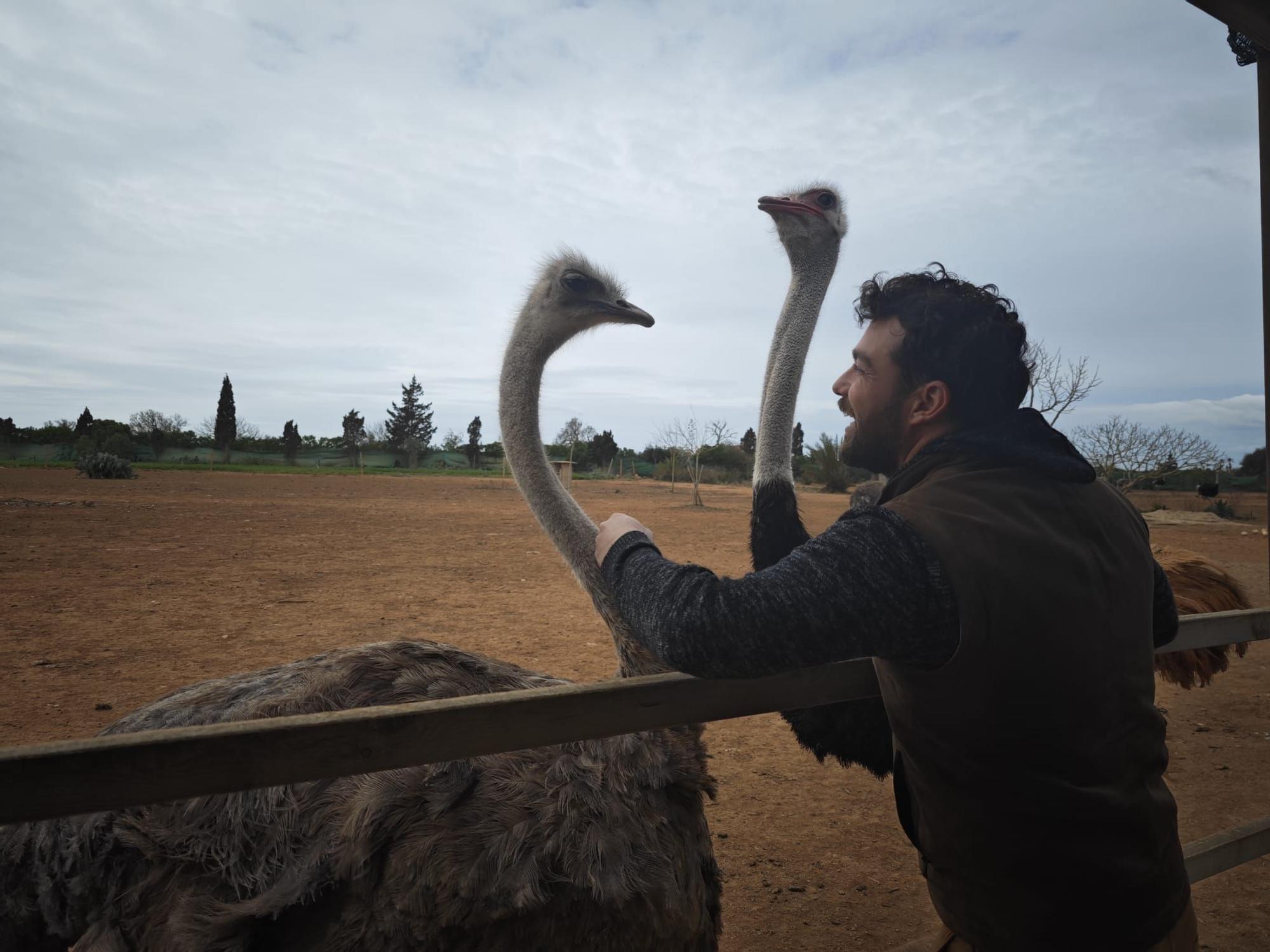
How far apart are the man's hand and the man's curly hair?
44 cm

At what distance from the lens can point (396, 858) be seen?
1.42 meters

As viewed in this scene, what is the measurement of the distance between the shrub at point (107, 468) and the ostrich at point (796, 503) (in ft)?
75.8

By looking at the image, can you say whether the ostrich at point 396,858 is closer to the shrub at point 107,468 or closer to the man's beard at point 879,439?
the man's beard at point 879,439

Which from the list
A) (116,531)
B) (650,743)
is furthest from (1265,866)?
(116,531)

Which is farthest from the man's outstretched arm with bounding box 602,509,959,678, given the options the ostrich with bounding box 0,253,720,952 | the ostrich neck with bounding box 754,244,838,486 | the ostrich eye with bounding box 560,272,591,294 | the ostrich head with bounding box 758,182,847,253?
the ostrich head with bounding box 758,182,847,253

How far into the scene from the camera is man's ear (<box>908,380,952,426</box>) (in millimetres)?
1181

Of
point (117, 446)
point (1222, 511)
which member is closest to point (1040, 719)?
point (1222, 511)

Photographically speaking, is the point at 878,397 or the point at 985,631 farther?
the point at 878,397

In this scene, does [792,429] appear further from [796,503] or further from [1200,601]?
[1200,601]

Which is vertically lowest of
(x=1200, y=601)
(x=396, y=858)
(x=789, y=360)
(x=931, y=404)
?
(x=396, y=858)

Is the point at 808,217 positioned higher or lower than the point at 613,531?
higher

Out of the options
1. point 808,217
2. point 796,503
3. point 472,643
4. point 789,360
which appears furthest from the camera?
point 472,643

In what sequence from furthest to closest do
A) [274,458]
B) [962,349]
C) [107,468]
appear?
1. [274,458]
2. [107,468]
3. [962,349]

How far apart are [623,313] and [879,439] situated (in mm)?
1879
